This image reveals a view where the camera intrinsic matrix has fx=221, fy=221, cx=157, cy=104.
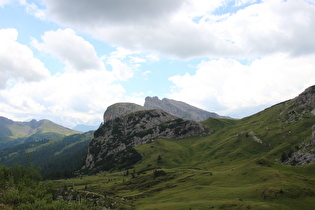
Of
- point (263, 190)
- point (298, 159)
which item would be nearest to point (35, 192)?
point (263, 190)

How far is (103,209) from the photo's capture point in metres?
93.2

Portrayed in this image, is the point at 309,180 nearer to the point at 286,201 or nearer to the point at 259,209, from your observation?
the point at 286,201

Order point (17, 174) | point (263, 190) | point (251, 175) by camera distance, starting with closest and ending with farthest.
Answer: point (263, 190)
point (251, 175)
point (17, 174)

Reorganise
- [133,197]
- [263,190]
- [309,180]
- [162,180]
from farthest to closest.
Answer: [162,180], [133,197], [309,180], [263,190]

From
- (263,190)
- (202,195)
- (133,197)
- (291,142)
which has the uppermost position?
(291,142)

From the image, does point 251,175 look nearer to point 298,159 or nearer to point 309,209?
point 309,209

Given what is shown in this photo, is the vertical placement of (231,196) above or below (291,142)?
below

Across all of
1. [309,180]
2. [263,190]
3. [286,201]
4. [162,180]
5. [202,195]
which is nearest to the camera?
[286,201]

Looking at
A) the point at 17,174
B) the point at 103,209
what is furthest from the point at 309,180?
the point at 17,174

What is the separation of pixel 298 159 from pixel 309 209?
279ft

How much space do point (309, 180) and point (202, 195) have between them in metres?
43.2

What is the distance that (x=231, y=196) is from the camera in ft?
276

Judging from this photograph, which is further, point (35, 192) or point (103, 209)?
point (103, 209)

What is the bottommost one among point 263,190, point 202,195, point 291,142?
point 202,195
